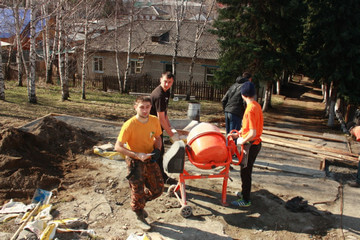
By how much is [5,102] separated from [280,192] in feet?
37.8

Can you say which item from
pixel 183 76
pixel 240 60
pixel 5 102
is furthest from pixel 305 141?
pixel 183 76

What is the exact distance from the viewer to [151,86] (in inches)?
842

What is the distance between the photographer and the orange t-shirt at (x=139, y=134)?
380 centimetres

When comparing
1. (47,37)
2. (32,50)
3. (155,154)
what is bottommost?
(155,154)

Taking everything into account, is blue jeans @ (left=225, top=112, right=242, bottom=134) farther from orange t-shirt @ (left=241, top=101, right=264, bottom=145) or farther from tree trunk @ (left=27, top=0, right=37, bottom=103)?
tree trunk @ (left=27, top=0, right=37, bottom=103)

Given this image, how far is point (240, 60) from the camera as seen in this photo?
43.0ft

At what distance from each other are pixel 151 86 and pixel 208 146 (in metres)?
17.5

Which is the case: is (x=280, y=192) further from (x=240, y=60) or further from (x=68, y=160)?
(x=240, y=60)

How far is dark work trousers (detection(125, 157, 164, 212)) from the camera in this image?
12.8 ft

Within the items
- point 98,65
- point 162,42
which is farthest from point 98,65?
point 162,42

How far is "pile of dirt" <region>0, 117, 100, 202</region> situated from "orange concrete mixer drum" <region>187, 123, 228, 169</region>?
266 cm

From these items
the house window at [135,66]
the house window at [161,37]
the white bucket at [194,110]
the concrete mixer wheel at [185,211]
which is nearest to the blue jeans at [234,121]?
the concrete mixer wheel at [185,211]

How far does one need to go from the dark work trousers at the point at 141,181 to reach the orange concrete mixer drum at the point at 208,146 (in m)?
0.67

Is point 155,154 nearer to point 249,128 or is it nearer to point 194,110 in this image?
point 249,128
